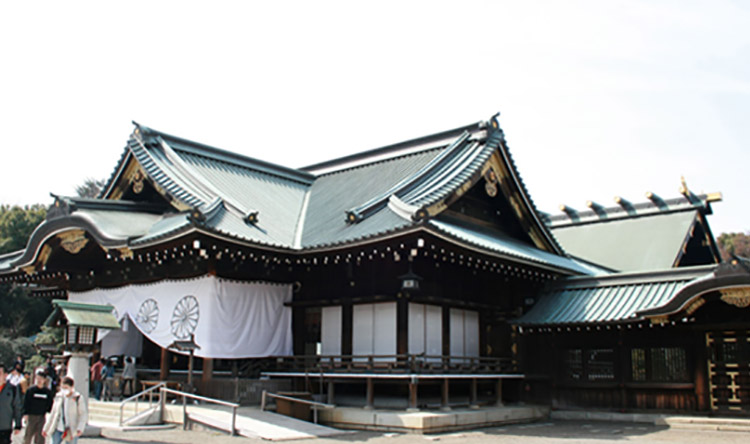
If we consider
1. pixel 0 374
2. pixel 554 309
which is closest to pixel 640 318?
pixel 554 309

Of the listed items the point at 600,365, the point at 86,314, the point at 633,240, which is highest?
the point at 633,240

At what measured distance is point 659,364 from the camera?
17.5m

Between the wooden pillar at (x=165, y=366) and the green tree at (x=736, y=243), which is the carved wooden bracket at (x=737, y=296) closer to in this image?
the wooden pillar at (x=165, y=366)

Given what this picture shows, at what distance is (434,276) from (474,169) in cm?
348

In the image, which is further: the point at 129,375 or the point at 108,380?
the point at 108,380

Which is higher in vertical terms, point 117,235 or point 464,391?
point 117,235

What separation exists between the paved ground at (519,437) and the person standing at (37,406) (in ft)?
7.39

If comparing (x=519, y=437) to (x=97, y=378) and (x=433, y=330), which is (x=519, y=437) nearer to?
(x=433, y=330)

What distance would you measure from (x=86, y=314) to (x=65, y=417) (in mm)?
5061

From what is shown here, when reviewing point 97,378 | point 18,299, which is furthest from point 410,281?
point 18,299

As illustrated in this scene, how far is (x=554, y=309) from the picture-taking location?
19156 mm

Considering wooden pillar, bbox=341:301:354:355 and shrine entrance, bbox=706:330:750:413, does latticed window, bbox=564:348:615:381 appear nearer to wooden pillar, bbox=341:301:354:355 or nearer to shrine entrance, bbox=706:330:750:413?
shrine entrance, bbox=706:330:750:413

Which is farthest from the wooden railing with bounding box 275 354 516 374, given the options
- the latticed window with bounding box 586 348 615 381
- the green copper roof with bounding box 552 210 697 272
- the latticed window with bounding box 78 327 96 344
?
the green copper roof with bounding box 552 210 697 272

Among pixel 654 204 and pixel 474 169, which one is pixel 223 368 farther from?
pixel 654 204
